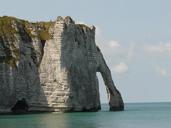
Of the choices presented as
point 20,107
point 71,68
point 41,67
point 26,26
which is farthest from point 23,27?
point 20,107

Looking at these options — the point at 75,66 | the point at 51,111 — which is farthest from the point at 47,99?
the point at 75,66

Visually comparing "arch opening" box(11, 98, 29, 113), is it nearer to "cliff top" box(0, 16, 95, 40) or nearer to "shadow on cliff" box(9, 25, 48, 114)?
"shadow on cliff" box(9, 25, 48, 114)

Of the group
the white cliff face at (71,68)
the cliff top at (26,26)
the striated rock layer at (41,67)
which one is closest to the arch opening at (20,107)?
the striated rock layer at (41,67)

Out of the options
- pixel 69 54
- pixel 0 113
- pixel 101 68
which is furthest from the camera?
pixel 101 68

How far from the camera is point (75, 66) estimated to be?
89812 mm

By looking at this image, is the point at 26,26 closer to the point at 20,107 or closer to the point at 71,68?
the point at 71,68

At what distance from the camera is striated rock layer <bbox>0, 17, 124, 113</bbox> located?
274 ft

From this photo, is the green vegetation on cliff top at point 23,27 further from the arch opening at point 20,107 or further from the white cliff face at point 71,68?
the arch opening at point 20,107

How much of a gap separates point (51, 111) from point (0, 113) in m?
7.74

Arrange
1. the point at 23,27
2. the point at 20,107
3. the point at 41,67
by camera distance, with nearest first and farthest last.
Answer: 1. the point at 41,67
2. the point at 20,107
3. the point at 23,27

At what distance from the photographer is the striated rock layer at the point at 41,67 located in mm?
83500

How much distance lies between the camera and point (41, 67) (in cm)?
8612

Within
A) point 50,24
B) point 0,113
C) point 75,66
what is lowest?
point 0,113

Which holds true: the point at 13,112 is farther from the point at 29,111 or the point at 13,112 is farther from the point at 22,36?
the point at 22,36
